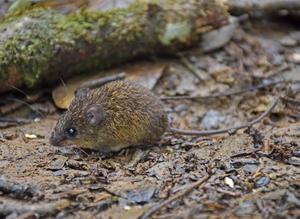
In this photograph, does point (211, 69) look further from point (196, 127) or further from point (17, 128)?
point (17, 128)

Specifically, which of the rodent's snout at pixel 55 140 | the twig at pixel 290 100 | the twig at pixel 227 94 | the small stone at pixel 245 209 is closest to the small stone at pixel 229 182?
the small stone at pixel 245 209

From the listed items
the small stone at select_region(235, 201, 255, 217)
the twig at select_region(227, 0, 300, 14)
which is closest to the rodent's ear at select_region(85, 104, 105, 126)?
the small stone at select_region(235, 201, 255, 217)

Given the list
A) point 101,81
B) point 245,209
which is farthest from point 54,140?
point 245,209

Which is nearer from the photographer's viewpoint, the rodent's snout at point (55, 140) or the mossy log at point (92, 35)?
the rodent's snout at point (55, 140)

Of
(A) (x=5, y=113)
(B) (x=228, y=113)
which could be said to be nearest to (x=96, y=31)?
(A) (x=5, y=113)

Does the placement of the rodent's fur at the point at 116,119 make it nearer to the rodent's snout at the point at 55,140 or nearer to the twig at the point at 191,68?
the rodent's snout at the point at 55,140

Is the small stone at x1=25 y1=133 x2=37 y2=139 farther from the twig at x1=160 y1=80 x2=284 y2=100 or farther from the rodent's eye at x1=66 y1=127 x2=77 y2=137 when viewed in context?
the twig at x1=160 y1=80 x2=284 y2=100
